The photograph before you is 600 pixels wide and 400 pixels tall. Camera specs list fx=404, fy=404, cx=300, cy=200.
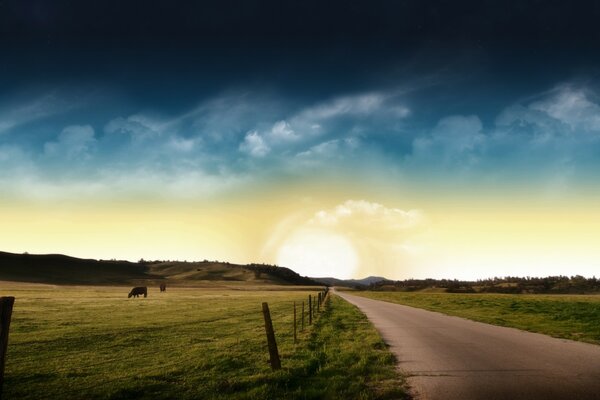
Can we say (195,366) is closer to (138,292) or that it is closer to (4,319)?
(4,319)

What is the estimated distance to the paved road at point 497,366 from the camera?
8852mm

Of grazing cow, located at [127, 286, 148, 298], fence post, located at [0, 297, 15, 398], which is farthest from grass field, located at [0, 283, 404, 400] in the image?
grazing cow, located at [127, 286, 148, 298]

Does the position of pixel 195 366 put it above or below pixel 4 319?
below

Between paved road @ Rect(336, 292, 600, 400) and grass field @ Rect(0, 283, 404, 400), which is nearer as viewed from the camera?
paved road @ Rect(336, 292, 600, 400)

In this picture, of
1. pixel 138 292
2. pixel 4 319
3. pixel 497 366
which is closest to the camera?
pixel 4 319

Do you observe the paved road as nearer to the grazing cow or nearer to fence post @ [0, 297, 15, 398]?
fence post @ [0, 297, 15, 398]

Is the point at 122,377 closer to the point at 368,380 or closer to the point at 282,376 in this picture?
the point at 282,376

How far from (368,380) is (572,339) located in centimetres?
1224

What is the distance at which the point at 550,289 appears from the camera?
430 feet

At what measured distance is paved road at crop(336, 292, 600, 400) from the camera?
348 inches

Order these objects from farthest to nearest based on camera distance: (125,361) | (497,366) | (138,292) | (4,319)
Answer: (138,292) → (125,361) → (497,366) → (4,319)

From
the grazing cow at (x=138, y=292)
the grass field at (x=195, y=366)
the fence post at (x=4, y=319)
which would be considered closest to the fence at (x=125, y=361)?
the grass field at (x=195, y=366)

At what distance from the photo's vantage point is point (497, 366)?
38.2 ft

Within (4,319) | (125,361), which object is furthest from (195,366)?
(4,319)
